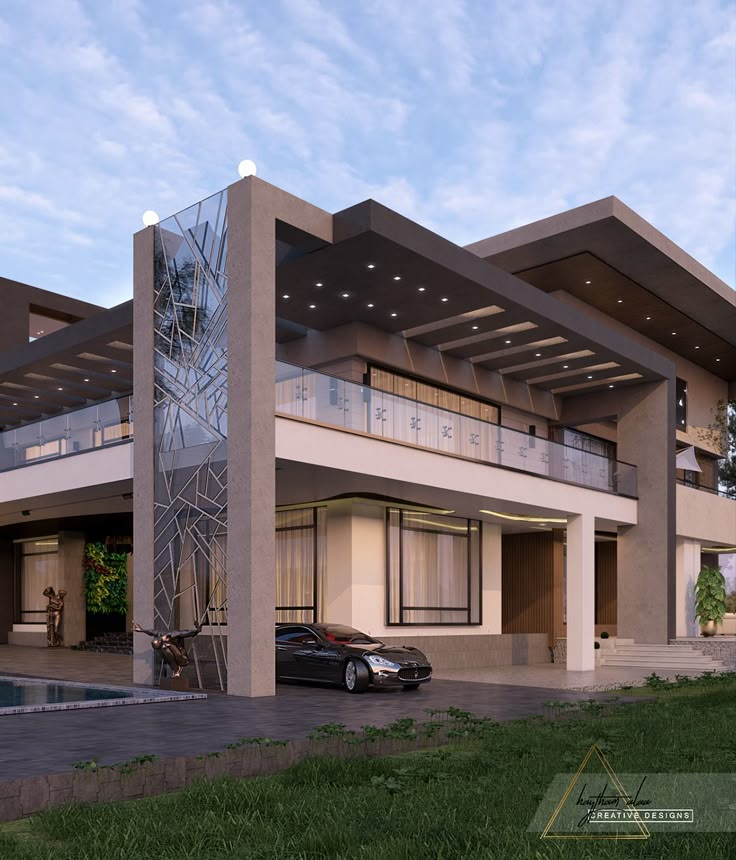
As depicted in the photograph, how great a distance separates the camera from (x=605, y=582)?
113 ft

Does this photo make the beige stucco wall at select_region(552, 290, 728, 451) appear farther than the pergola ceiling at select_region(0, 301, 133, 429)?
Yes

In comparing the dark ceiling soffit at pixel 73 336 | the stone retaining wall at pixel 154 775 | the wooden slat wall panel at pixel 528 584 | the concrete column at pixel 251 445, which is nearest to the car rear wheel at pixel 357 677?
the concrete column at pixel 251 445

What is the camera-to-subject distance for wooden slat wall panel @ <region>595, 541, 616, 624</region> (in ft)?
112

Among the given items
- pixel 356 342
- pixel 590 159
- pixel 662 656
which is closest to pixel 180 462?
pixel 356 342

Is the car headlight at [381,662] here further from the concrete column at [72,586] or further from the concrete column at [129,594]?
the concrete column at [72,586]

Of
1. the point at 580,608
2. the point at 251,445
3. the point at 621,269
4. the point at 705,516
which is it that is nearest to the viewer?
the point at 251,445

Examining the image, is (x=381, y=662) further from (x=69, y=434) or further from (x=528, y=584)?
(x=528, y=584)

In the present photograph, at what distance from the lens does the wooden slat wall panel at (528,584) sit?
28609mm

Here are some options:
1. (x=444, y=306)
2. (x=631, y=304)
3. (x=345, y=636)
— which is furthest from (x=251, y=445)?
(x=631, y=304)

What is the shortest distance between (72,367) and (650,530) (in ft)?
50.8

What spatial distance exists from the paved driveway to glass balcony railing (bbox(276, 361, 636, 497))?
15.4 feet

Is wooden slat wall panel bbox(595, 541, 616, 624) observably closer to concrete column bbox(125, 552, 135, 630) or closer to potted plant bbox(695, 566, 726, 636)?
potted plant bbox(695, 566, 726, 636)

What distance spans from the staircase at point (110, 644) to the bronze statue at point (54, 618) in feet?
2.12

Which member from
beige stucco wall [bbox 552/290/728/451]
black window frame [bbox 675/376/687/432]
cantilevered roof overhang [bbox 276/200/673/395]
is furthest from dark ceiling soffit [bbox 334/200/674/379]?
black window frame [bbox 675/376/687/432]
